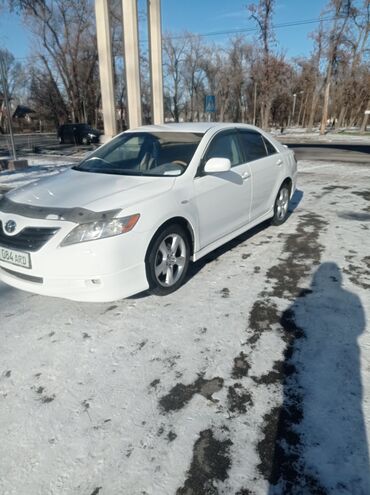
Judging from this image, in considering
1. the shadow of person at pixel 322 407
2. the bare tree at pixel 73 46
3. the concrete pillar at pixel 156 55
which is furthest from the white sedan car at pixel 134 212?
the bare tree at pixel 73 46

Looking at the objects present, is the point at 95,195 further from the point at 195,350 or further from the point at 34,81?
the point at 34,81

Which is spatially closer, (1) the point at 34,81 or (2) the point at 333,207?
(2) the point at 333,207

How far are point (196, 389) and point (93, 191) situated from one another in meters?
1.85

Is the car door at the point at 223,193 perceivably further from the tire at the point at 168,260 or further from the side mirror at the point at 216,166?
the tire at the point at 168,260

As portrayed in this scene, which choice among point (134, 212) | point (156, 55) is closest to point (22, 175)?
point (134, 212)

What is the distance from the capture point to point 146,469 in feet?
5.66

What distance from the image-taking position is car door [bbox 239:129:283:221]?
4473 millimetres

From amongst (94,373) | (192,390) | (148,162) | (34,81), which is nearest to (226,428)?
(192,390)

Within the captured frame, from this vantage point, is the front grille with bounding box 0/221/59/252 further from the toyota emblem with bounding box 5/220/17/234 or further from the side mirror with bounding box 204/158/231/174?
the side mirror with bounding box 204/158/231/174

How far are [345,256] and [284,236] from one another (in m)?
1.01

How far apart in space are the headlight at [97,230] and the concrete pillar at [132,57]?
16.3 meters

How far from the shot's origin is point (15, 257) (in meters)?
2.82


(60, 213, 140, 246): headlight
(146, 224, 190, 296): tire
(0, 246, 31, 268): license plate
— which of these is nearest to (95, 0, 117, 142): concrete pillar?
(146, 224, 190, 296): tire

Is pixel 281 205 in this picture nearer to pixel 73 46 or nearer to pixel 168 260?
pixel 168 260
